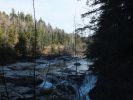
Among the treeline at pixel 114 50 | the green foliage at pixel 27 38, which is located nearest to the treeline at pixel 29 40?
the green foliage at pixel 27 38

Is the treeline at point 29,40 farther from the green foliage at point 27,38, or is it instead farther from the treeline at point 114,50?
the treeline at point 114,50

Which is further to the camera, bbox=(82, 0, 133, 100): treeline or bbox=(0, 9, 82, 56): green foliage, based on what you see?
bbox=(0, 9, 82, 56): green foliage

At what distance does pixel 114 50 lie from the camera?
1852 centimetres

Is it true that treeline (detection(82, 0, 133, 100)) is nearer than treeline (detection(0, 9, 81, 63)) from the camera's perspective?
No

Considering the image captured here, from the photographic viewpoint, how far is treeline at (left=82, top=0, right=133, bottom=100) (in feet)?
51.4

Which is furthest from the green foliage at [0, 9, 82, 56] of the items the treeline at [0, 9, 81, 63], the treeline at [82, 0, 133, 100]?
the treeline at [82, 0, 133, 100]

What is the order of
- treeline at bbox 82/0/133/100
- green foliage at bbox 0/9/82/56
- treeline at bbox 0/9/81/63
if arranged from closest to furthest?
treeline at bbox 0/9/81/63, treeline at bbox 82/0/133/100, green foliage at bbox 0/9/82/56

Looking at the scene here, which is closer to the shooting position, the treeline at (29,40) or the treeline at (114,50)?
the treeline at (29,40)

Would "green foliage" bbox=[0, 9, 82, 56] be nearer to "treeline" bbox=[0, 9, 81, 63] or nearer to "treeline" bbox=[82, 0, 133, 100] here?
"treeline" bbox=[0, 9, 81, 63]

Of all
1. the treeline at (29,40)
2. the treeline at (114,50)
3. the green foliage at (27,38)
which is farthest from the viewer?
the green foliage at (27,38)

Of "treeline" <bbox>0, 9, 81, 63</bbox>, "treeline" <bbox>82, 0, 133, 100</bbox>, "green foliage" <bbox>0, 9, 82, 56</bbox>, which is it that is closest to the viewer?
"treeline" <bbox>0, 9, 81, 63</bbox>

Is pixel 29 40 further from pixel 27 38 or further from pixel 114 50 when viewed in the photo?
pixel 27 38

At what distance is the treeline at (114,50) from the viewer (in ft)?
51.4

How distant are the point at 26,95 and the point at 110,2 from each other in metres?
13.0
